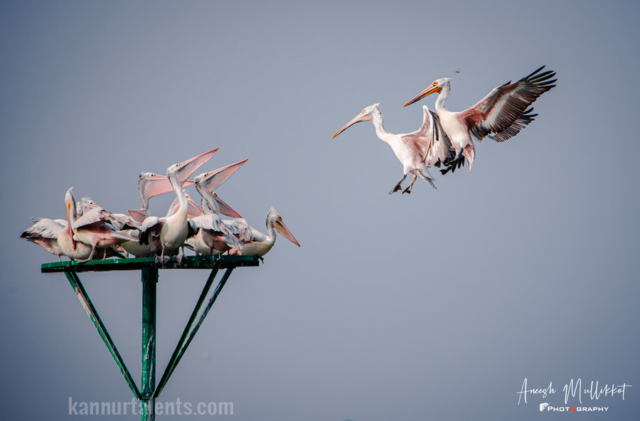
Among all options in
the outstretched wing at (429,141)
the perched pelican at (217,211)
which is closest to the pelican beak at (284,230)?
the perched pelican at (217,211)

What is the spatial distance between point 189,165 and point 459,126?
4.24 metres

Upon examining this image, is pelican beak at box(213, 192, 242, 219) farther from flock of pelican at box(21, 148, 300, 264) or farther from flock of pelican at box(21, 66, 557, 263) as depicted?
flock of pelican at box(21, 148, 300, 264)

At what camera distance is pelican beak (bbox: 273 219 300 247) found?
9.57m

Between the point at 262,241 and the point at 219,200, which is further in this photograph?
the point at 219,200

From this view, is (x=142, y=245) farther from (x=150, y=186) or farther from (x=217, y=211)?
(x=150, y=186)

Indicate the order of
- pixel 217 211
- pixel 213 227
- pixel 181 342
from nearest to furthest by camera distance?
pixel 213 227 < pixel 181 342 < pixel 217 211

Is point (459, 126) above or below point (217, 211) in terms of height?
above

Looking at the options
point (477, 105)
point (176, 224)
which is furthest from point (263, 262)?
point (477, 105)

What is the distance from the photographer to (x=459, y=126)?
1024cm

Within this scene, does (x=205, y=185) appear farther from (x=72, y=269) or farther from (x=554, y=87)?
(x=554, y=87)

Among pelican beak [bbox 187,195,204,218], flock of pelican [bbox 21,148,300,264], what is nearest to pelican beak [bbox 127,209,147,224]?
flock of pelican [bbox 21,148,300,264]

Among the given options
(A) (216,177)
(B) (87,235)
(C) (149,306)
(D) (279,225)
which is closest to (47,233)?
(B) (87,235)

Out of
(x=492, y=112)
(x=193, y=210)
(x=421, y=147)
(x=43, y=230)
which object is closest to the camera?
(x=43, y=230)

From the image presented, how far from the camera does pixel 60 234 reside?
806 centimetres
